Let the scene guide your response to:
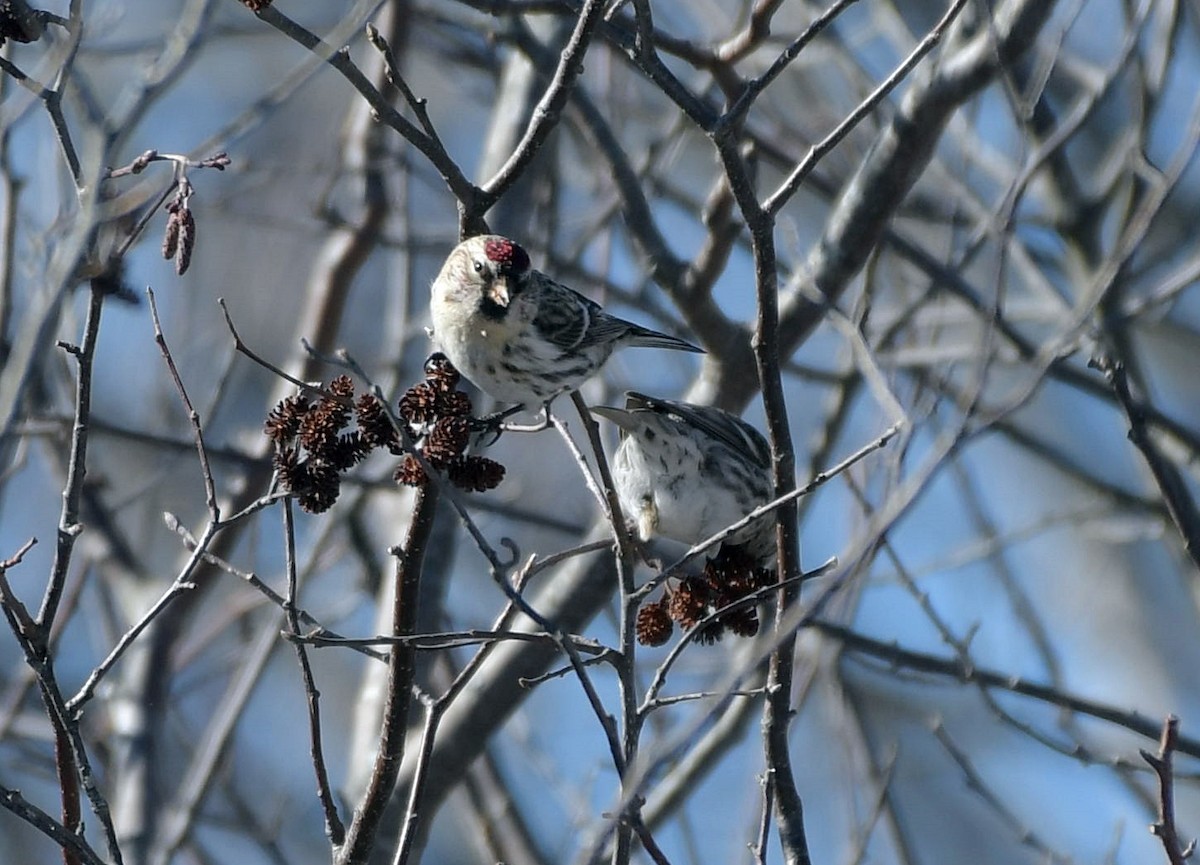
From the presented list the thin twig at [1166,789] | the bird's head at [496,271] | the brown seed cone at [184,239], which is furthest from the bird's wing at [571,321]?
the thin twig at [1166,789]

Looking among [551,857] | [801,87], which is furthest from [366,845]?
[801,87]

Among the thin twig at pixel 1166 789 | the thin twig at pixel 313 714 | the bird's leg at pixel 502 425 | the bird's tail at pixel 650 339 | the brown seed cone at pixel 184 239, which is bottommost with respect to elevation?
the thin twig at pixel 1166 789

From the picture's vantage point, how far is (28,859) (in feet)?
29.2

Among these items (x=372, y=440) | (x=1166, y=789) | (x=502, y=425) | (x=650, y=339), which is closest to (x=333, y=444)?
(x=372, y=440)

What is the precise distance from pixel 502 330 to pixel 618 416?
808mm

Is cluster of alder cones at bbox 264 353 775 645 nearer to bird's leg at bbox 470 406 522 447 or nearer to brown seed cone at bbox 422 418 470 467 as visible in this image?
brown seed cone at bbox 422 418 470 467

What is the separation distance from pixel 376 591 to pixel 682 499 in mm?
2012

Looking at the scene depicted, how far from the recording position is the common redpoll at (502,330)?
3.75 metres

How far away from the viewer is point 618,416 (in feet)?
14.8

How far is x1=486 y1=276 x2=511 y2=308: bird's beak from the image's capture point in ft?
12.3

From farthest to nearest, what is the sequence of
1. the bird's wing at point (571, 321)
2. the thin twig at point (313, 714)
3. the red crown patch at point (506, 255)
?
the bird's wing at point (571, 321) < the red crown patch at point (506, 255) < the thin twig at point (313, 714)

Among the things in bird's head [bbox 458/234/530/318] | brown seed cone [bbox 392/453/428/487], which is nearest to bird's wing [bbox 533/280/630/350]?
bird's head [bbox 458/234/530/318]

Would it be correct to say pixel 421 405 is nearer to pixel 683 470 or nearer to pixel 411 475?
pixel 411 475

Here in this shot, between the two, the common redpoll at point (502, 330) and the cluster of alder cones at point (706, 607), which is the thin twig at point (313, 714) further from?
the common redpoll at point (502, 330)
